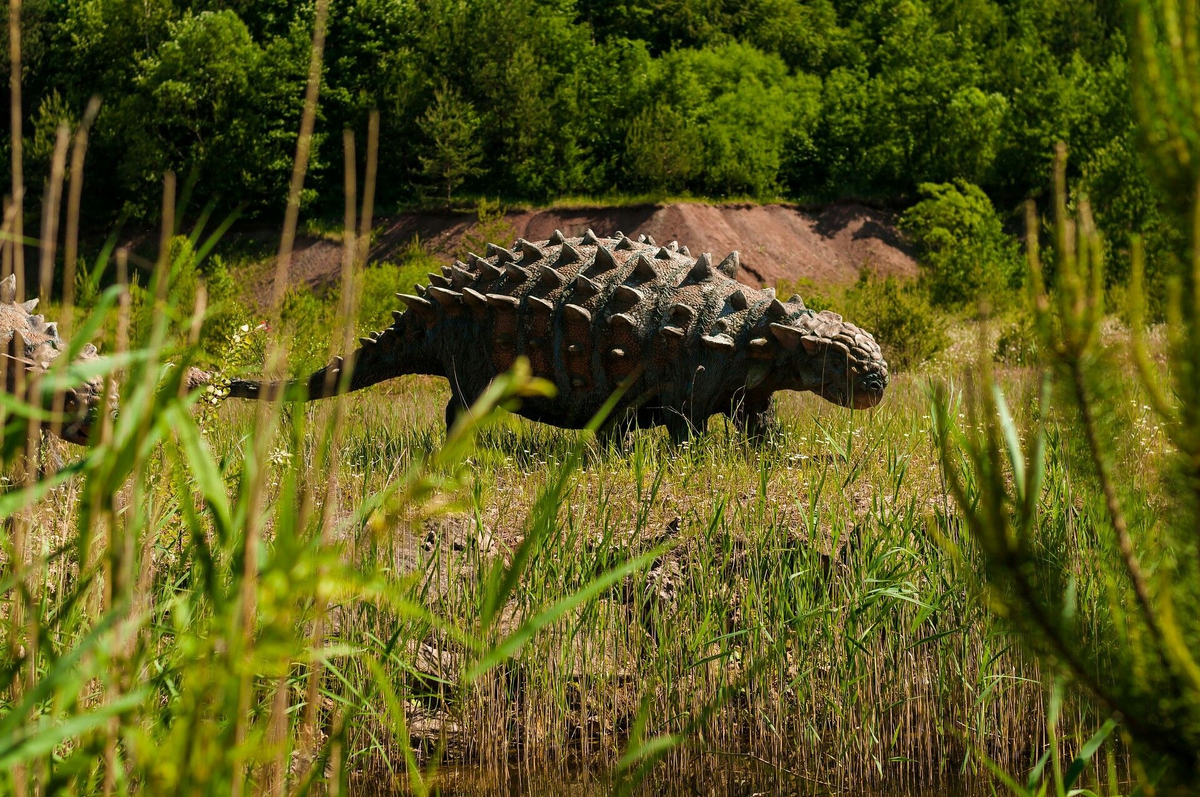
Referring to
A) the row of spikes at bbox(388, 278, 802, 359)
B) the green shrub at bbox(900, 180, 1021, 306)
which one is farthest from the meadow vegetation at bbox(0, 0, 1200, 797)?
the green shrub at bbox(900, 180, 1021, 306)

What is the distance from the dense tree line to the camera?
23062mm

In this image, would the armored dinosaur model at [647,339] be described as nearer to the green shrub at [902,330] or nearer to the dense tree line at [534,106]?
the green shrub at [902,330]

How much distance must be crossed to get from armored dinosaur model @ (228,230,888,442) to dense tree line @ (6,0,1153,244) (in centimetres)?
1658

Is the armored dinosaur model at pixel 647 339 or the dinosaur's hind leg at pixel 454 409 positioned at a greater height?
the armored dinosaur model at pixel 647 339

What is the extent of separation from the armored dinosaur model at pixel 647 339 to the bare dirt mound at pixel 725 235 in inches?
561

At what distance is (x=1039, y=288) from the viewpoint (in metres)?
1.22

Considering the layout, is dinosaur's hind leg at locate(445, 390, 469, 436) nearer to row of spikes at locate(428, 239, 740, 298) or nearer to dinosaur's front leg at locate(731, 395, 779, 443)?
row of spikes at locate(428, 239, 740, 298)

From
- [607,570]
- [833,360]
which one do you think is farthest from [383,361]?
[607,570]

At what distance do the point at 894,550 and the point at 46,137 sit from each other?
21276 millimetres

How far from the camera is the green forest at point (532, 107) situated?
23047 millimetres

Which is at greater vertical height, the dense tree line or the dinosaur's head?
the dense tree line

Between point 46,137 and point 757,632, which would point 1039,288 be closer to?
point 757,632

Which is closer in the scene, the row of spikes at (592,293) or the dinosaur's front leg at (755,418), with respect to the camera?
the row of spikes at (592,293)

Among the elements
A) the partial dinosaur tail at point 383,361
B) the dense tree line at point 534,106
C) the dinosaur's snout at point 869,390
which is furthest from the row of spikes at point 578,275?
the dense tree line at point 534,106
